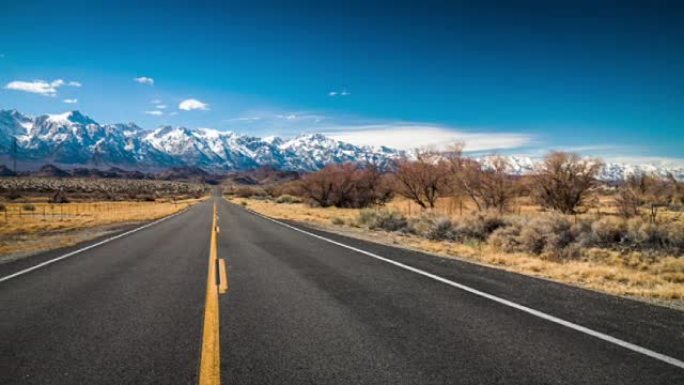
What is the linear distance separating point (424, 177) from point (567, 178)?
11.9m

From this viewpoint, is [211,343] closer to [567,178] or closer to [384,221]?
[384,221]

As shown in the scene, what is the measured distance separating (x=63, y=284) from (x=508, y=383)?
26.9 ft

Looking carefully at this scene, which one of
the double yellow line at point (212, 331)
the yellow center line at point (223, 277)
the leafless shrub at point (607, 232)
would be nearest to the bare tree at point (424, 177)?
the leafless shrub at point (607, 232)

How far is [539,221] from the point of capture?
17.2 metres

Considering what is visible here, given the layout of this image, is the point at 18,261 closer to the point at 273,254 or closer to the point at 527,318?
the point at 273,254

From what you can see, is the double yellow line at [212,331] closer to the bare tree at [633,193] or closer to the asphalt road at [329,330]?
the asphalt road at [329,330]

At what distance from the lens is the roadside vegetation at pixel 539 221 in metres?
11.2

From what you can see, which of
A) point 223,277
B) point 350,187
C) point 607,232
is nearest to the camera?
point 223,277

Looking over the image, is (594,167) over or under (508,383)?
over

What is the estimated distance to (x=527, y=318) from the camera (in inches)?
238

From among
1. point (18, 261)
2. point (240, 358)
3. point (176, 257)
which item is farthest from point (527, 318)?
point (18, 261)

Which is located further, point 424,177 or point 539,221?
point 424,177

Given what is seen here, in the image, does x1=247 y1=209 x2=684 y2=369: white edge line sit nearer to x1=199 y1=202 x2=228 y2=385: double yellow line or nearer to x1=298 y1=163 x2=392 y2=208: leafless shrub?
x1=199 y1=202 x2=228 y2=385: double yellow line

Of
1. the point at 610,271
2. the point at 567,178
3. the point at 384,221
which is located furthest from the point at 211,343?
the point at 567,178
